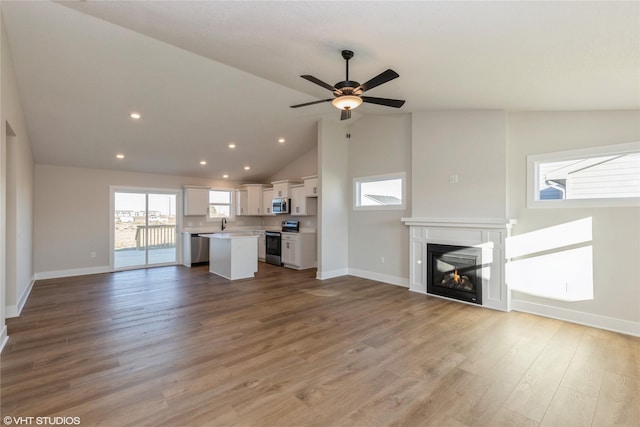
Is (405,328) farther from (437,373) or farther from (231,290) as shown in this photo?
(231,290)

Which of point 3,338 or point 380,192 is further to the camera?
point 380,192

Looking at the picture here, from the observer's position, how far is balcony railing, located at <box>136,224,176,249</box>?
738 centimetres

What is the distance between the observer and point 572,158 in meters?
3.69

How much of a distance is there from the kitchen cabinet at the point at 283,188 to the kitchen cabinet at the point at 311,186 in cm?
69

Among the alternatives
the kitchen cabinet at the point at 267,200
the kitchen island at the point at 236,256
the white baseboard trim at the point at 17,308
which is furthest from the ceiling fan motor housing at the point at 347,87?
the kitchen cabinet at the point at 267,200

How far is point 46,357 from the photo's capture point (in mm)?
2678

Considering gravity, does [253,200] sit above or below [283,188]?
below

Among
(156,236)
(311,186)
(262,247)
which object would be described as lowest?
(262,247)

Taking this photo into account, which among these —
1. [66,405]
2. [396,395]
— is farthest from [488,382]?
[66,405]

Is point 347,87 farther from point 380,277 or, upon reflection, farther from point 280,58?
point 380,277

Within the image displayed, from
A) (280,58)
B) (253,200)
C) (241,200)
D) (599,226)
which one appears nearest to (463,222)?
(599,226)

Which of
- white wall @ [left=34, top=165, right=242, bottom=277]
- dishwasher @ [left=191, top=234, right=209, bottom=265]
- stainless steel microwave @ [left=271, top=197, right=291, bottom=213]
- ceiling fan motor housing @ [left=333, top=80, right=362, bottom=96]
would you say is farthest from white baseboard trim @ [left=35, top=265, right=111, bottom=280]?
ceiling fan motor housing @ [left=333, top=80, right=362, bottom=96]

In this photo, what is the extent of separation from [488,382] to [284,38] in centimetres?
360

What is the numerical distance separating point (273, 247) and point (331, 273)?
7.93 ft
